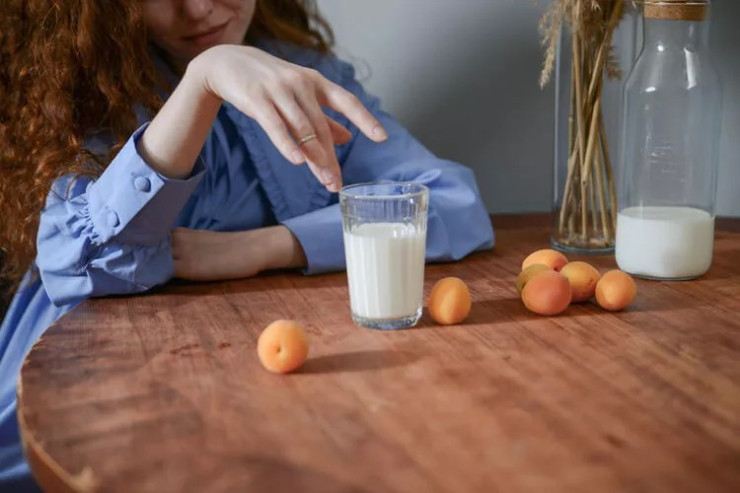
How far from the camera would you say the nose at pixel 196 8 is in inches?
51.8

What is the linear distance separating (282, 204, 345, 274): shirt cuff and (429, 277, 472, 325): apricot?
27 cm

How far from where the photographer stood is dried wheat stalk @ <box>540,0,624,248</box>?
4.17 ft

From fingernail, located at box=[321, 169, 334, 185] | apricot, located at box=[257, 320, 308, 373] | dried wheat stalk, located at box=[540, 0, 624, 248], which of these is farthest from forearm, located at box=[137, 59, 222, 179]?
dried wheat stalk, located at box=[540, 0, 624, 248]

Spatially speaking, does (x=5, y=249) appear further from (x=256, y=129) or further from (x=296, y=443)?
(x=296, y=443)

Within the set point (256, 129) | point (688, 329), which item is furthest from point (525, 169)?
point (688, 329)

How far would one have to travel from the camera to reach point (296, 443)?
73 cm

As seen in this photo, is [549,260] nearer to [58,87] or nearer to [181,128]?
[181,128]

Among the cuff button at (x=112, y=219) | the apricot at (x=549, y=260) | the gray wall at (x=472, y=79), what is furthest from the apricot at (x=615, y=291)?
the gray wall at (x=472, y=79)

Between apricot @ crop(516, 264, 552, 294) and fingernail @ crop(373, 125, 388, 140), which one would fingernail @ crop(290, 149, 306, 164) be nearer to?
fingernail @ crop(373, 125, 388, 140)

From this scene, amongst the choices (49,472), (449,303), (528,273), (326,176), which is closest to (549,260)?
(528,273)

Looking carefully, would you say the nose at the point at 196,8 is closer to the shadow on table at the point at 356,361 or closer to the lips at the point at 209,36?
the lips at the point at 209,36

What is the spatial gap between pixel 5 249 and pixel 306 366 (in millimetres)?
679

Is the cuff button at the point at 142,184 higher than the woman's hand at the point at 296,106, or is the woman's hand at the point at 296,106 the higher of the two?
the woman's hand at the point at 296,106

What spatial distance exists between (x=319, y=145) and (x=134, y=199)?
266 mm
